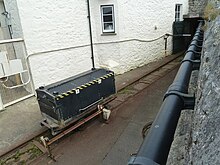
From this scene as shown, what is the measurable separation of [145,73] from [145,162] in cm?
1053

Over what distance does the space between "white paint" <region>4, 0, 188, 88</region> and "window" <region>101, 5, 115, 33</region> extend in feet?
0.79

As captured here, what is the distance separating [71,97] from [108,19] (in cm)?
615

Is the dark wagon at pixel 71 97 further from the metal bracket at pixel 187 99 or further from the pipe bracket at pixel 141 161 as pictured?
the pipe bracket at pixel 141 161

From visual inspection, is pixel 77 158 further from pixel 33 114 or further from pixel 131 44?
pixel 131 44

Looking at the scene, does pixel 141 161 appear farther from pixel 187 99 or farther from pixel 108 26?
pixel 108 26

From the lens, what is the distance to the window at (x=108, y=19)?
1031 centimetres

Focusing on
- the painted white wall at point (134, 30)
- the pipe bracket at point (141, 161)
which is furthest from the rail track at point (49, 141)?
the pipe bracket at point (141, 161)

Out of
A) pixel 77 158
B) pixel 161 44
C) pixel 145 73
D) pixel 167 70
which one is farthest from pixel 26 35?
pixel 161 44

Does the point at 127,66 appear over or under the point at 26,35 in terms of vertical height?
under

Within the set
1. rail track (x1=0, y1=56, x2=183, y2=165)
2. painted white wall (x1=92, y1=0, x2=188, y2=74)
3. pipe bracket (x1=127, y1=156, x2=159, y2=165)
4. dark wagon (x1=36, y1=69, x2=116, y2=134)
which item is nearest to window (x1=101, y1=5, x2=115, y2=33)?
painted white wall (x1=92, y1=0, x2=188, y2=74)

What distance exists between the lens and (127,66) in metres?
11.5

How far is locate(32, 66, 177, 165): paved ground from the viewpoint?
16.9 feet

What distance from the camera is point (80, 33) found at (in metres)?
9.66

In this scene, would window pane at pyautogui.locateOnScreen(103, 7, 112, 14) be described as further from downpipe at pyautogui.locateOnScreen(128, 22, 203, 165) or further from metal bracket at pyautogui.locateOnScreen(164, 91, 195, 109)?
metal bracket at pyautogui.locateOnScreen(164, 91, 195, 109)
